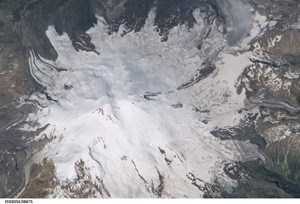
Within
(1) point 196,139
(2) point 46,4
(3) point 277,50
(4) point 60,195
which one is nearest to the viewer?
(4) point 60,195

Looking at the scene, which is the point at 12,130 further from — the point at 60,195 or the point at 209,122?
the point at 209,122

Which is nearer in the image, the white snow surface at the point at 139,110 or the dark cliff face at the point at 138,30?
the white snow surface at the point at 139,110

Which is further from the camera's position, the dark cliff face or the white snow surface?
the dark cliff face

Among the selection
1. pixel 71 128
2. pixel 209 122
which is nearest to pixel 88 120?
pixel 71 128

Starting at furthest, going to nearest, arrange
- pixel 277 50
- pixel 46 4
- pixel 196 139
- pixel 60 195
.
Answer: pixel 46 4, pixel 277 50, pixel 196 139, pixel 60 195

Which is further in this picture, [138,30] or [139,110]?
[138,30]

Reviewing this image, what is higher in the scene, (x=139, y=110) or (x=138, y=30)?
(x=138, y=30)

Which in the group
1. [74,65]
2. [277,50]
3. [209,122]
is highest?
[74,65]

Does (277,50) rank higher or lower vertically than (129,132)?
higher
